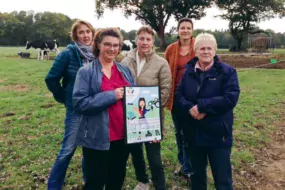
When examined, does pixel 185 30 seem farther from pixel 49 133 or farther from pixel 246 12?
pixel 246 12

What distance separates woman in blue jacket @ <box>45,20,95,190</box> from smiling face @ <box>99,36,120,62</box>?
2.51 ft

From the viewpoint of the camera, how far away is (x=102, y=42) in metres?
2.88

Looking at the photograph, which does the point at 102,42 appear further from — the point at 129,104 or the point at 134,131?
the point at 134,131

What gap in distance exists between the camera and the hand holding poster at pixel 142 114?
288 cm

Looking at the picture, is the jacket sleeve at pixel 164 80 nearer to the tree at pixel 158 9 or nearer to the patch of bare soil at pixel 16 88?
the patch of bare soil at pixel 16 88

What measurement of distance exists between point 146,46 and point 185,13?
3526 centimetres

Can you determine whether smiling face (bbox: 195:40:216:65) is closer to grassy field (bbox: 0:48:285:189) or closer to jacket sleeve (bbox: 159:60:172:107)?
jacket sleeve (bbox: 159:60:172:107)

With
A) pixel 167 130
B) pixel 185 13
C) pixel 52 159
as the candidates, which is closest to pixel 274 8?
pixel 185 13

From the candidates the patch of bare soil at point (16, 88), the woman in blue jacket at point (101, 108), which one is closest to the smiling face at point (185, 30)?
the woman in blue jacket at point (101, 108)

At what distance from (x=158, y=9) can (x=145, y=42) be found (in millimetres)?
35069

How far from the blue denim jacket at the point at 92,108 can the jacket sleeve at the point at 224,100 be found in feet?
3.31

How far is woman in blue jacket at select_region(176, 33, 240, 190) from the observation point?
3109 millimetres

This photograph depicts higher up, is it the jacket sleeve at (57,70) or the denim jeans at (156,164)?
the jacket sleeve at (57,70)

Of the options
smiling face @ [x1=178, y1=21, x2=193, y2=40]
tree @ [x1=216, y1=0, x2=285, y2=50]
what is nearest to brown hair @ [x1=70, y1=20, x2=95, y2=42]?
smiling face @ [x1=178, y1=21, x2=193, y2=40]
